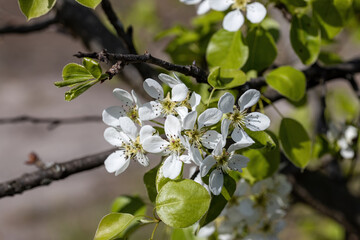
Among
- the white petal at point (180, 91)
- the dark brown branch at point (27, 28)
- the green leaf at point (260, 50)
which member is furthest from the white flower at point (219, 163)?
the dark brown branch at point (27, 28)

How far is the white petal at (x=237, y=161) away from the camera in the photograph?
71 centimetres

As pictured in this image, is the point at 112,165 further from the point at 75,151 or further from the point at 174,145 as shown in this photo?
the point at 75,151

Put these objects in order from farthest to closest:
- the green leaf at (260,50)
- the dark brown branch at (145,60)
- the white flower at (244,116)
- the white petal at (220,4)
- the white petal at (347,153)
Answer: the white petal at (347,153), the green leaf at (260,50), the white petal at (220,4), the white flower at (244,116), the dark brown branch at (145,60)

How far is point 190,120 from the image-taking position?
666 millimetres

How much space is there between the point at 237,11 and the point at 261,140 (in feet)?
0.99

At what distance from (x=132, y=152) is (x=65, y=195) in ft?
13.4

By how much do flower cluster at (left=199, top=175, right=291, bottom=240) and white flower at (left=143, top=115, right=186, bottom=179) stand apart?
34 cm

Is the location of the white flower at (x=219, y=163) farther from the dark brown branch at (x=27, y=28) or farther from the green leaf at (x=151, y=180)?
the dark brown branch at (x=27, y=28)

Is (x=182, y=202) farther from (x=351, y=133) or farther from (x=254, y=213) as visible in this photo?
(x=351, y=133)

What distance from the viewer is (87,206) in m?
4.50

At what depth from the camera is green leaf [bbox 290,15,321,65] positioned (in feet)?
3.04

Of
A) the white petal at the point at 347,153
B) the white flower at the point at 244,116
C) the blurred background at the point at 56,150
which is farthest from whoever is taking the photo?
the blurred background at the point at 56,150

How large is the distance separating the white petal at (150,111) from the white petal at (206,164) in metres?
0.12

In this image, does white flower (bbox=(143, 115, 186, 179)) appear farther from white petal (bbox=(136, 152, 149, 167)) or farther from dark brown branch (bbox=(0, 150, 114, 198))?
dark brown branch (bbox=(0, 150, 114, 198))
